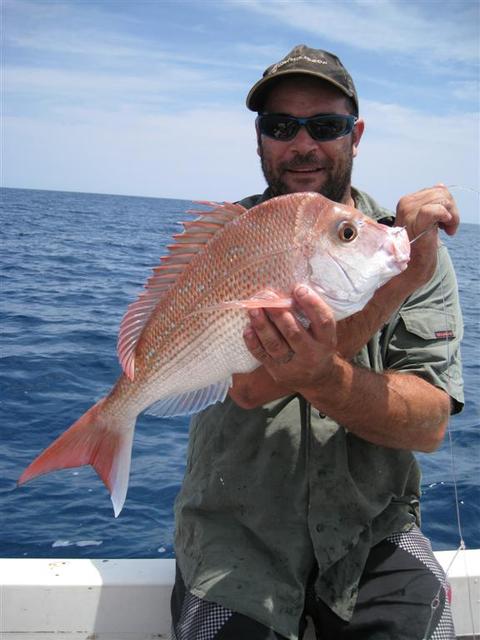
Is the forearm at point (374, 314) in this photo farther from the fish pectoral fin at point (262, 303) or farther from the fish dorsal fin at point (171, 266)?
the fish dorsal fin at point (171, 266)

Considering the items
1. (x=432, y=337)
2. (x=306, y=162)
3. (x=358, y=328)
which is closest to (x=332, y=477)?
(x=358, y=328)

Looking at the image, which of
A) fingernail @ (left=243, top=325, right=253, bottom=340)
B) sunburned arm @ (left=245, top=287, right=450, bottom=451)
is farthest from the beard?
fingernail @ (left=243, top=325, right=253, bottom=340)

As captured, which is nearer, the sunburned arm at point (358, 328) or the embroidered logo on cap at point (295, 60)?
the sunburned arm at point (358, 328)

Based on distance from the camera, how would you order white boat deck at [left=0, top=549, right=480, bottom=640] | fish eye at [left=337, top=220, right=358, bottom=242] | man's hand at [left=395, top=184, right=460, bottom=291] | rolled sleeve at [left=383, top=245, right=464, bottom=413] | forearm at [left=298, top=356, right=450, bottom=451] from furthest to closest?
white boat deck at [left=0, top=549, right=480, bottom=640] < rolled sleeve at [left=383, top=245, right=464, bottom=413] < forearm at [left=298, top=356, right=450, bottom=451] < man's hand at [left=395, top=184, right=460, bottom=291] < fish eye at [left=337, top=220, right=358, bottom=242]

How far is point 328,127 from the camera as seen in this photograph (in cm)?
323

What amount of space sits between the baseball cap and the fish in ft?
3.85

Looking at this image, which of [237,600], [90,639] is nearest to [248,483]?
[237,600]

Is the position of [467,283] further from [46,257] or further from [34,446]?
[34,446]

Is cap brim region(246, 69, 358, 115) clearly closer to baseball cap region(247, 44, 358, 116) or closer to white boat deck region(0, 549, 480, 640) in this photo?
baseball cap region(247, 44, 358, 116)

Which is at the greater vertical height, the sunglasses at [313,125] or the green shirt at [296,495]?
the sunglasses at [313,125]

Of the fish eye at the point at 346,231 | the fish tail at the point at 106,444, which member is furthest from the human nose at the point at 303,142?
the fish tail at the point at 106,444

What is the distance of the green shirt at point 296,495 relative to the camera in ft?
8.48

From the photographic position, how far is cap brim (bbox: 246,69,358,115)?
126 inches

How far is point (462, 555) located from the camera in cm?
346
